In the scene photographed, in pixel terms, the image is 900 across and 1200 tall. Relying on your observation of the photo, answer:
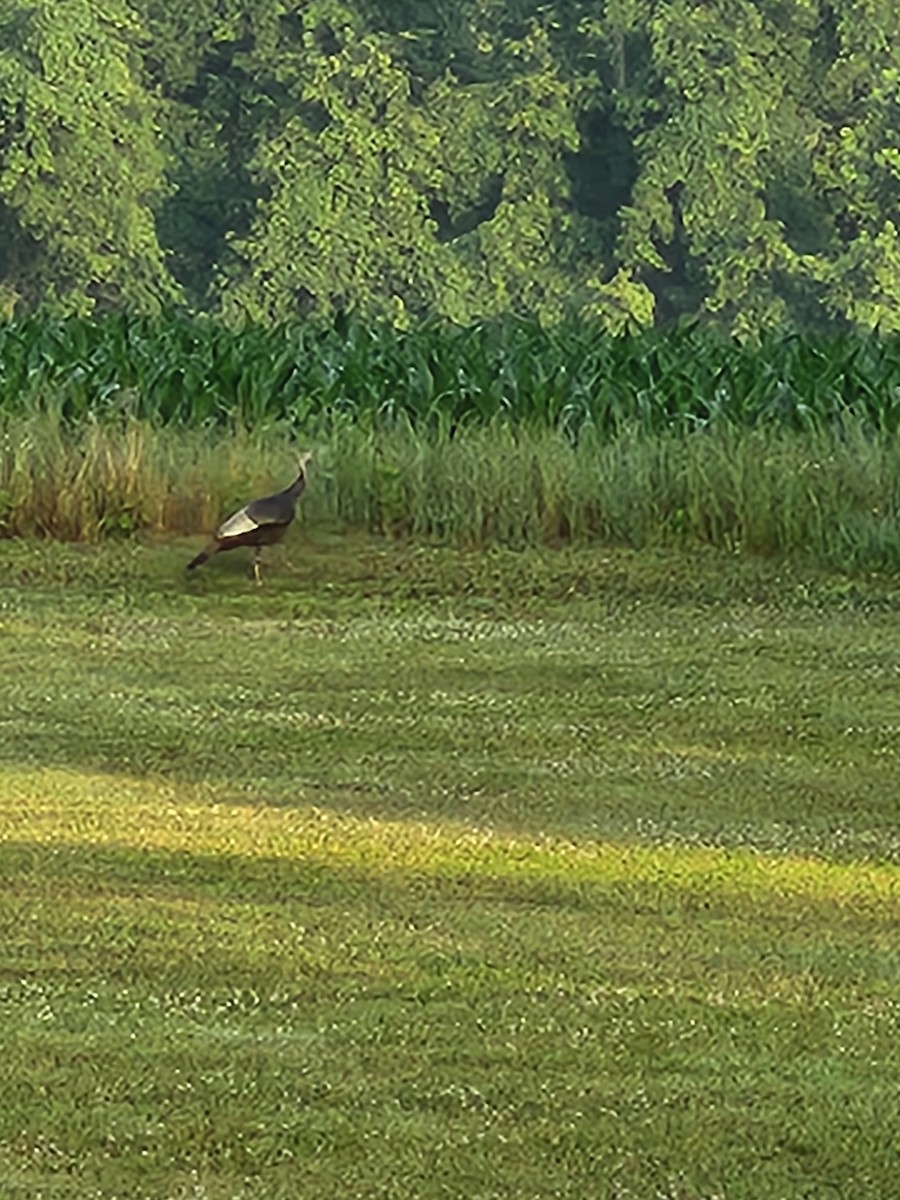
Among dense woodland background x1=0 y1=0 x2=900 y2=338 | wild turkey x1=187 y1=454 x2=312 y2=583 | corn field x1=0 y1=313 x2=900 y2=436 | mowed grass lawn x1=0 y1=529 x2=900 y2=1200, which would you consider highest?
mowed grass lawn x1=0 y1=529 x2=900 y2=1200

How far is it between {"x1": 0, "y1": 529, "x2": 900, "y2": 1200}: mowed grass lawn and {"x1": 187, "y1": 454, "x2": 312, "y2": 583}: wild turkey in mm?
855

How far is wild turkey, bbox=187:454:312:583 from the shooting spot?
40.5 ft

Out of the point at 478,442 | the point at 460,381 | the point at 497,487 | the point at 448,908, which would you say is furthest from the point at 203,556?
the point at 448,908

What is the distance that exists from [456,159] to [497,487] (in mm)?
33651

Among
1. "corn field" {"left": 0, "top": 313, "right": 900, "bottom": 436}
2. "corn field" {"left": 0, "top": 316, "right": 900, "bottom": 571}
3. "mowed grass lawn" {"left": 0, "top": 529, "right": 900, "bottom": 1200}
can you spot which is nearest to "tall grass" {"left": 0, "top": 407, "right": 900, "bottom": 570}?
"corn field" {"left": 0, "top": 316, "right": 900, "bottom": 571}

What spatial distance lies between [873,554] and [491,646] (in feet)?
9.14

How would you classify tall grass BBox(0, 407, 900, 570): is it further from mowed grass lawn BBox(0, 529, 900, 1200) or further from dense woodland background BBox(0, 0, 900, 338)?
dense woodland background BBox(0, 0, 900, 338)

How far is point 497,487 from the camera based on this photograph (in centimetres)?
1406

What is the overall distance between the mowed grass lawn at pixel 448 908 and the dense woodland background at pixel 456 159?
32.9 metres

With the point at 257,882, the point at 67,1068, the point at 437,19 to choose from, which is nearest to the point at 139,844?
the point at 257,882

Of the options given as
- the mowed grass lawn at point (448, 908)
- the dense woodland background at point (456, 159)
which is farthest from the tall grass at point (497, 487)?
the dense woodland background at point (456, 159)

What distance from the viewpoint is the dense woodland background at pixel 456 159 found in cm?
4409

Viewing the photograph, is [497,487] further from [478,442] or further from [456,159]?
[456,159]

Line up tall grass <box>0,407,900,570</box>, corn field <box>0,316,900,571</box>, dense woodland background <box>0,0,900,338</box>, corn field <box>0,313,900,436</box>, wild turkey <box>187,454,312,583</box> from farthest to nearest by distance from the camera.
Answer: dense woodland background <box>0,0,900,338</box> < corn field <box>0,313,900,436</box> < corn field <box>0,316,900,571</box> < tall grass <box>0,407,900,570</box> < wild turkey <box>187,454,312,583</box>
